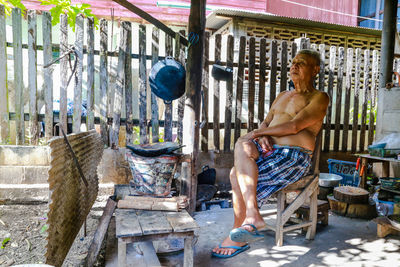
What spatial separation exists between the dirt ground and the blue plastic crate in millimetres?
3883

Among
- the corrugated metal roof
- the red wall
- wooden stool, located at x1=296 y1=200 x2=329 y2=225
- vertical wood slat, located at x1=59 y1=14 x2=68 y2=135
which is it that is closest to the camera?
wooden stool, located at x1=296 y1=200 x2=329 y2=225

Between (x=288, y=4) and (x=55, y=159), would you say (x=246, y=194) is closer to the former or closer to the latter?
(x=55, y=159)

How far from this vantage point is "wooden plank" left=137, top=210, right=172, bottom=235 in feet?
6.88

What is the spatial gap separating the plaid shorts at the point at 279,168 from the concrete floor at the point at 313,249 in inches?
21.4

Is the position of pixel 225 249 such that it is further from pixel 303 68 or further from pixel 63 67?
pixel 63 67

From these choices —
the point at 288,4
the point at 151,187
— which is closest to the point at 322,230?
the point at 151,187

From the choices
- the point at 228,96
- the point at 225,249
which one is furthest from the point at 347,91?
the point at 225,249

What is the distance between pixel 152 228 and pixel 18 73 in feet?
12.4

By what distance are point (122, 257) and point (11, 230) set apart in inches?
94.5

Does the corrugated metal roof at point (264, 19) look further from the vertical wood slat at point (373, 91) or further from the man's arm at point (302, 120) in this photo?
the man's arm at point (302, 120)

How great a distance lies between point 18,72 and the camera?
4.54 metres

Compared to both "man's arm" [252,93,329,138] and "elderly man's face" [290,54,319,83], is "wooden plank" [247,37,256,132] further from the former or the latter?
"man's arm" [252,93,329,138]

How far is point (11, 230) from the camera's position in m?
3.70

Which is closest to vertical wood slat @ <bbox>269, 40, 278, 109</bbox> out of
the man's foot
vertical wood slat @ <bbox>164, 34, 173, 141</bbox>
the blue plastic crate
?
the blue plastic crate
